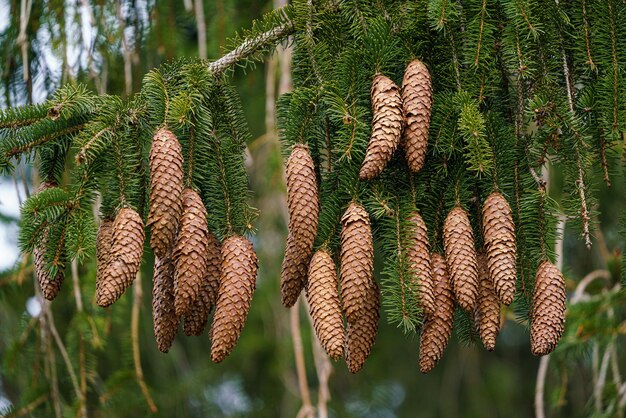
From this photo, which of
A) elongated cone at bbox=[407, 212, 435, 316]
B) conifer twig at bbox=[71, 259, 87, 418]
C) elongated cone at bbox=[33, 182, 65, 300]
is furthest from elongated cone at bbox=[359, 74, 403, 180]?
conifer twig at bbox=[71, 259, 87, 418]

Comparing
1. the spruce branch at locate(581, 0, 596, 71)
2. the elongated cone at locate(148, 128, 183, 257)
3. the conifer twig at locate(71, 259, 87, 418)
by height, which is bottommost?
the conifer twig at locate(71, 259, 87, 418)

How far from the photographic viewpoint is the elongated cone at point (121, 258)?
1.21 m

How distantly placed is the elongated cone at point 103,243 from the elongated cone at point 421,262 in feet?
1.60

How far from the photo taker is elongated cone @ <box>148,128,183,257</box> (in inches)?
48.5

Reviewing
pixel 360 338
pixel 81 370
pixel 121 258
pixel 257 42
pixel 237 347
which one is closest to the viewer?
pixel 121 258

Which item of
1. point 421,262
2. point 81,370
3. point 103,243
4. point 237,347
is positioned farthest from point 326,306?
point 237,347

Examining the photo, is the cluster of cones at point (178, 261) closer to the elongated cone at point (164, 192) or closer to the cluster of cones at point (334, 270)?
the elongated cone at point (164, 192)

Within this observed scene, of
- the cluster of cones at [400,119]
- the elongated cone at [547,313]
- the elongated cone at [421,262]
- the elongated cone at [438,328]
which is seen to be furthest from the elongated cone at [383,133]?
the elongated cone at [547,313]

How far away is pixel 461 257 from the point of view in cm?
130

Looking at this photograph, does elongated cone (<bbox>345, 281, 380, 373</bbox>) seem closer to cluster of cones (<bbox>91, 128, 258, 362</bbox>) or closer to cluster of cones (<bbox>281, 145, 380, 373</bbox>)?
cluster of cones (<bbox>281, 145, 380, 373</bbox>)

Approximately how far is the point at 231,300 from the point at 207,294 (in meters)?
0.08

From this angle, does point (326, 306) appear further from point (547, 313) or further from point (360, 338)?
point (547, 313)

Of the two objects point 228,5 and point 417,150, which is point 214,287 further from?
point 228,5

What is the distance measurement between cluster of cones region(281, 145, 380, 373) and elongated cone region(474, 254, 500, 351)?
172 millimetres
